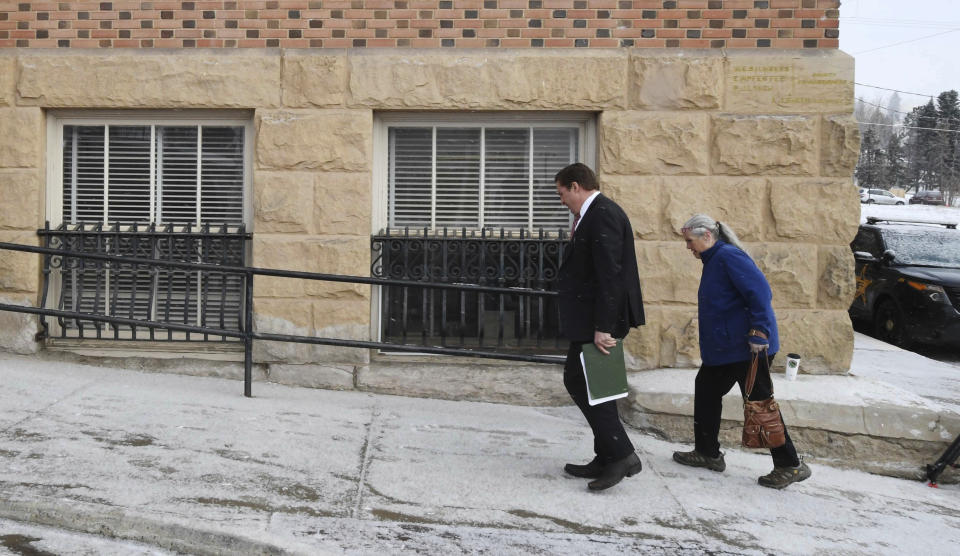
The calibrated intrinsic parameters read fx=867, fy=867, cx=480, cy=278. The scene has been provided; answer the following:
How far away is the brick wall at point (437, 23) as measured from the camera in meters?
6.64

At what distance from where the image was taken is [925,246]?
1277 centimetres

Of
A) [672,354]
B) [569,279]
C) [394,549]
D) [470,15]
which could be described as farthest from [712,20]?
[394,549]

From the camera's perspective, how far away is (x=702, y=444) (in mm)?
5254

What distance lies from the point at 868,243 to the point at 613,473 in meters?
10.00

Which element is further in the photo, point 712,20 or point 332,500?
point 712,20

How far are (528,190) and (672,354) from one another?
5.65ft

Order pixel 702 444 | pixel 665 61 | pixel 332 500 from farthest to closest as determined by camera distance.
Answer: pixel 665 61
pixel 702 444
pixel 332 500

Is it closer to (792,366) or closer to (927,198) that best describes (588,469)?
(792,366)

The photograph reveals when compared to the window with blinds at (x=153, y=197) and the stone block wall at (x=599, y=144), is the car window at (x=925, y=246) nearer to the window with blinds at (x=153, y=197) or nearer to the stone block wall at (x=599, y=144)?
the stone block wall at (x=599, y=144)

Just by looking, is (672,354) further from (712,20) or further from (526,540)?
(526,540)

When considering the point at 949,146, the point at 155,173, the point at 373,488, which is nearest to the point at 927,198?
the point at 949,146

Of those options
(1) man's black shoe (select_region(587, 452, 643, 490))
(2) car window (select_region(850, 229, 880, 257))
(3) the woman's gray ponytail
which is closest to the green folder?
(1) man's black shoe (select_region(587, 452, 643, 490))

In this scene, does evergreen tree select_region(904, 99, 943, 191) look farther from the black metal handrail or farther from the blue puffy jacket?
the blue puffy jacket

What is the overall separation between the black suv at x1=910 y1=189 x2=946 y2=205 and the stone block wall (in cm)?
5828
